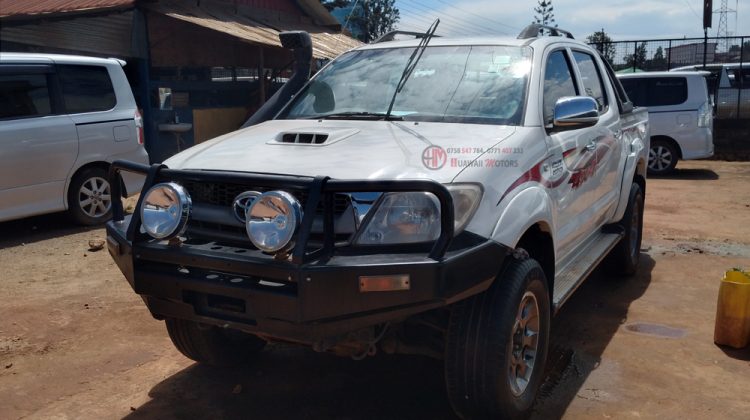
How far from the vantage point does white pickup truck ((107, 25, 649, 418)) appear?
2787 mm

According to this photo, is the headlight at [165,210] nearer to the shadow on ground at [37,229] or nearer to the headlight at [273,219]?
the headlight at [273,219]

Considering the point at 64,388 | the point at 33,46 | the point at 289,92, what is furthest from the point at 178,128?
the point at 64,388

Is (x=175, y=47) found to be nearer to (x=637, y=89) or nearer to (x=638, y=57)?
(x=637, y=89)

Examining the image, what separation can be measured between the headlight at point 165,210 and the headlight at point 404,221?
790 millimetres

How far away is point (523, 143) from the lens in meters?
3.49

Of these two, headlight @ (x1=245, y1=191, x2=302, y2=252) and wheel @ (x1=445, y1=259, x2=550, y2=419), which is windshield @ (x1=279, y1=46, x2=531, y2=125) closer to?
wheel @ (x1=445, y1=259, x2=550, y2=419)

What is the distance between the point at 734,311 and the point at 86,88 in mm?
6768

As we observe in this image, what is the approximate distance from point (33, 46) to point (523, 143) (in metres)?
10.6

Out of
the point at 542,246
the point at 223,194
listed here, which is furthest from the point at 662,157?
the point at 223,194

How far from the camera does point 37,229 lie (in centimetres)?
798

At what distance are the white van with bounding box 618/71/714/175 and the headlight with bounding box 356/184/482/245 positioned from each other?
35.2 ft

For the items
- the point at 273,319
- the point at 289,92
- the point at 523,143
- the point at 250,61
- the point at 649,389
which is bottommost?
the point at 649,389

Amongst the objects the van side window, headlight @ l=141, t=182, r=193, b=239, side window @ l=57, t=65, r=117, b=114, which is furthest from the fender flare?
the van side window

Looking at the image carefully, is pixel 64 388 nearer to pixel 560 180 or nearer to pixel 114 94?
pixel 560 180
